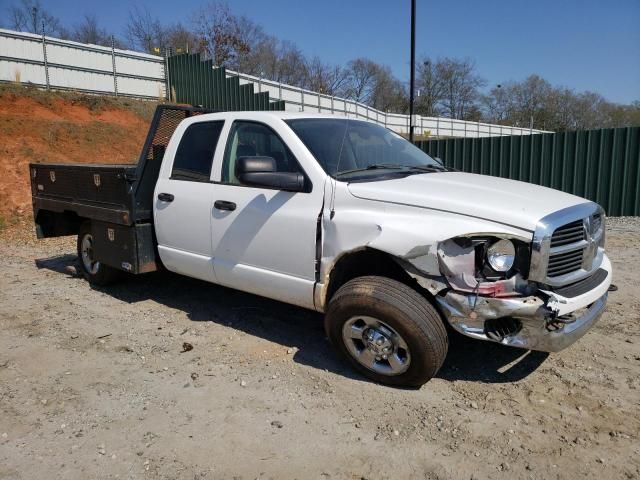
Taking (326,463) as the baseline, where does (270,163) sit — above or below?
above

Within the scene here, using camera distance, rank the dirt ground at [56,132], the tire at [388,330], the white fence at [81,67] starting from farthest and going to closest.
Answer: the white fence at [81,67] < the dirt ground at [56,132] < the tire at [388,330]

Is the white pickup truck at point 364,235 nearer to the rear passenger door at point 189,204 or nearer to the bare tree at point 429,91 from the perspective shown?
the rear passenger door at point 189,204

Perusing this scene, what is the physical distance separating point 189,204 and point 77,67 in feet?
51.5

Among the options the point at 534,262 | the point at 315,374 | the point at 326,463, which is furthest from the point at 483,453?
the point at 315,374

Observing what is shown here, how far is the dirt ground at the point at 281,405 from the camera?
9.05 ft

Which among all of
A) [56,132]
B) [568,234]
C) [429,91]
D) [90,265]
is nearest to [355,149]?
[568,234]

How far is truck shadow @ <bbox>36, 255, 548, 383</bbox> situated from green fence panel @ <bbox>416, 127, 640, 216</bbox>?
8247mm

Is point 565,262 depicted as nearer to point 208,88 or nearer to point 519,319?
point 519,319

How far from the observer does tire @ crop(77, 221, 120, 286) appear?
5.93 metres

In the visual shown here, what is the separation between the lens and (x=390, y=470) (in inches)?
106

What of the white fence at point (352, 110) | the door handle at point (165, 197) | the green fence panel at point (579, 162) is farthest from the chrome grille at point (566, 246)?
the white fence at point (352, 110)

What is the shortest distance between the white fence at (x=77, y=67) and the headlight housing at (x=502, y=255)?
17484 millimetres

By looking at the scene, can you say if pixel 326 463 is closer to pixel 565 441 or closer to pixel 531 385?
pixel 565 441

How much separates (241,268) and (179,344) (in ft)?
2.90
